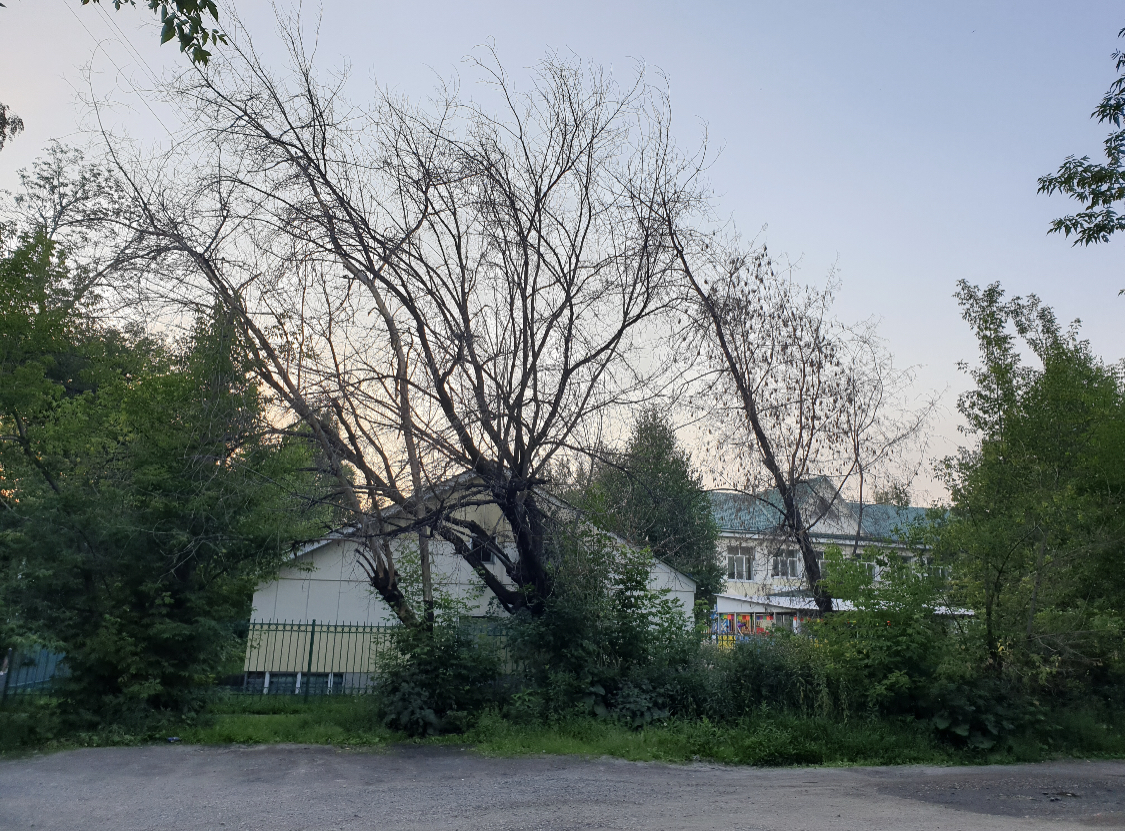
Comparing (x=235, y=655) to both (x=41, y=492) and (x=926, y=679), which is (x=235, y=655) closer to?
(x=41, y=492)

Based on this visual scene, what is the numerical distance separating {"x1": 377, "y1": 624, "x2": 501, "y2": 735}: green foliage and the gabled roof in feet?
20.2

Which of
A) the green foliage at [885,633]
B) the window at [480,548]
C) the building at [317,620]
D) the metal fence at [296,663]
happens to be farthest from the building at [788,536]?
the metal fence at [296,663]

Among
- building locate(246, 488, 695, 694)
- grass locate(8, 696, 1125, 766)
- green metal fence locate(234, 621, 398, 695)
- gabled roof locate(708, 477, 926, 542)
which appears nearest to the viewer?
grass locate(8, 696, 1125, 766)

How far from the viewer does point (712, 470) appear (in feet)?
53.2

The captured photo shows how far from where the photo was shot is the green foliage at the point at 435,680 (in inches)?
464

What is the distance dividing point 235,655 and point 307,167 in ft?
25.8

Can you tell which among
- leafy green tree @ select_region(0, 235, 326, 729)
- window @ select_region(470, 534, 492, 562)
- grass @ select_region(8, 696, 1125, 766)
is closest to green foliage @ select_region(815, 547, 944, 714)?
grass @ select_region(8, 696, 1125, 766)

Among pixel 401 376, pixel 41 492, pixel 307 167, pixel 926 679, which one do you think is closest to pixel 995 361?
pixel 926 679

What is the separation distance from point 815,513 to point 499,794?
1045 centimetres

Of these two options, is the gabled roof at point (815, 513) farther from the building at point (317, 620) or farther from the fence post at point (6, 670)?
the fence post at point (6, 670)

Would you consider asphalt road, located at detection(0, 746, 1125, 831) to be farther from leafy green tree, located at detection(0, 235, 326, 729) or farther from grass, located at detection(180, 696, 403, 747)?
leafy green tree, located at detection(0, 235, 326, 729)

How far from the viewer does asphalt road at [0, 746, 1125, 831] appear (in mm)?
7361

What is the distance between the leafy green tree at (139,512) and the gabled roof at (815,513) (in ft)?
28.4

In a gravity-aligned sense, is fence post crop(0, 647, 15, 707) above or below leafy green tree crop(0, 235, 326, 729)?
below
